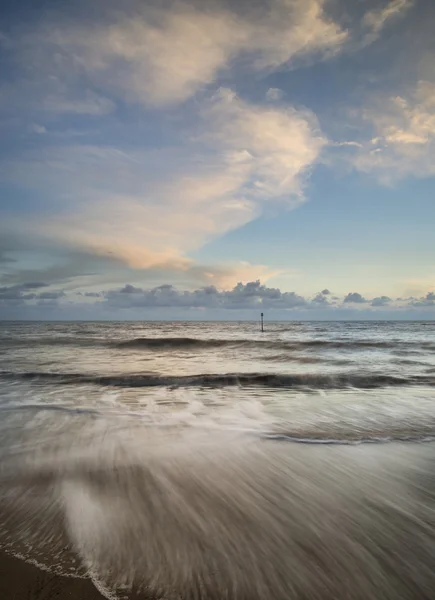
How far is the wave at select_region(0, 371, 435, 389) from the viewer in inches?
447

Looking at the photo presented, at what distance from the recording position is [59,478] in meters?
4.03

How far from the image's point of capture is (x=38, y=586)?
7.19ft

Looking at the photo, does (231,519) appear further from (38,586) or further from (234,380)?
(234,380)

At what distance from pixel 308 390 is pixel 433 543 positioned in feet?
25.0

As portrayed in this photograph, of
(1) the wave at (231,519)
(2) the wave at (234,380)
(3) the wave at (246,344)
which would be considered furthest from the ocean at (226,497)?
(3) the wave at (246,344)

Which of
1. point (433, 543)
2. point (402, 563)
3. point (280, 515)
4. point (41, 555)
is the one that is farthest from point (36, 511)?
point (433, 543)

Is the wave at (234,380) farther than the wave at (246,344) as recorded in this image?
No

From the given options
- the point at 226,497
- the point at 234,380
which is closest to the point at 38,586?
the point at 226,497

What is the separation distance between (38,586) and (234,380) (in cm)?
1033

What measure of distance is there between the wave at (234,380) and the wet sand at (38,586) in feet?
29.1

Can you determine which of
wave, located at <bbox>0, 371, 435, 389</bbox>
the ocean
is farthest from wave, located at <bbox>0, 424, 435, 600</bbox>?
wave, located at <bbox>0, 371, 435, 389</bbox>

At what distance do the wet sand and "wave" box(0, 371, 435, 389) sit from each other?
886cm

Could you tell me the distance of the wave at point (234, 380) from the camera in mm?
11344

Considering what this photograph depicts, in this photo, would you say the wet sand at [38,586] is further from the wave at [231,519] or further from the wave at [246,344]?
the wave at [246,344]
